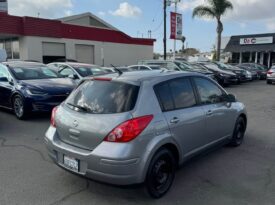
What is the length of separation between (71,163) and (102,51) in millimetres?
25698

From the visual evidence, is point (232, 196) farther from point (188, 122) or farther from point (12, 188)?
A: point (12, 188)

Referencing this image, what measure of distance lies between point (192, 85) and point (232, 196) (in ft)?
5.61

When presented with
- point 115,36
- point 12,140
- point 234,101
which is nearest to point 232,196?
point 234,101

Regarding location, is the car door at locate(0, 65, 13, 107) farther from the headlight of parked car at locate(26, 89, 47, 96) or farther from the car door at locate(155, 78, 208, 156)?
the car door at locate(155, 78, 208, 156)

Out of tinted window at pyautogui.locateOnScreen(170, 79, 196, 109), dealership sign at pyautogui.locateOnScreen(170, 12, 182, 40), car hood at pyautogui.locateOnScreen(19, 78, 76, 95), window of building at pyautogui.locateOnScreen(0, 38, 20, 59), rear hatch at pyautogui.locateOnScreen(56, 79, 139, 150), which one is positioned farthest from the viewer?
dealership sign at pyautogui.locateOnScreen(170, 12, 182, 40)

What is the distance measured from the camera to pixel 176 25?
27.7m

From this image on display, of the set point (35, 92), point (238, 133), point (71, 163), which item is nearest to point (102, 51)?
point (35, 92)

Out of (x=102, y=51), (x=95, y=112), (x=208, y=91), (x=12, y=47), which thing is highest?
(x=12, y=47)

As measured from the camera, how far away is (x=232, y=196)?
3910 millimetres

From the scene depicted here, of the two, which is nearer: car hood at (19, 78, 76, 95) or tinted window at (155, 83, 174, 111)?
tinted window at (155, 83, 174, 111)

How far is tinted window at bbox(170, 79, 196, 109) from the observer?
4258 mm

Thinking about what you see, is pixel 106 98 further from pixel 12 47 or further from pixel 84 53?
pixel 84 53

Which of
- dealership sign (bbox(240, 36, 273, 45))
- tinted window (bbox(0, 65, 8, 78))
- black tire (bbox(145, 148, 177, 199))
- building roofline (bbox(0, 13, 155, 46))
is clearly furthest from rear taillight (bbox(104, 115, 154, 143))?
dealership sign (bbox(240, 36, 273, 45))

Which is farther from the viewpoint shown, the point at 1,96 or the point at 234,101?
the point at 1,96
